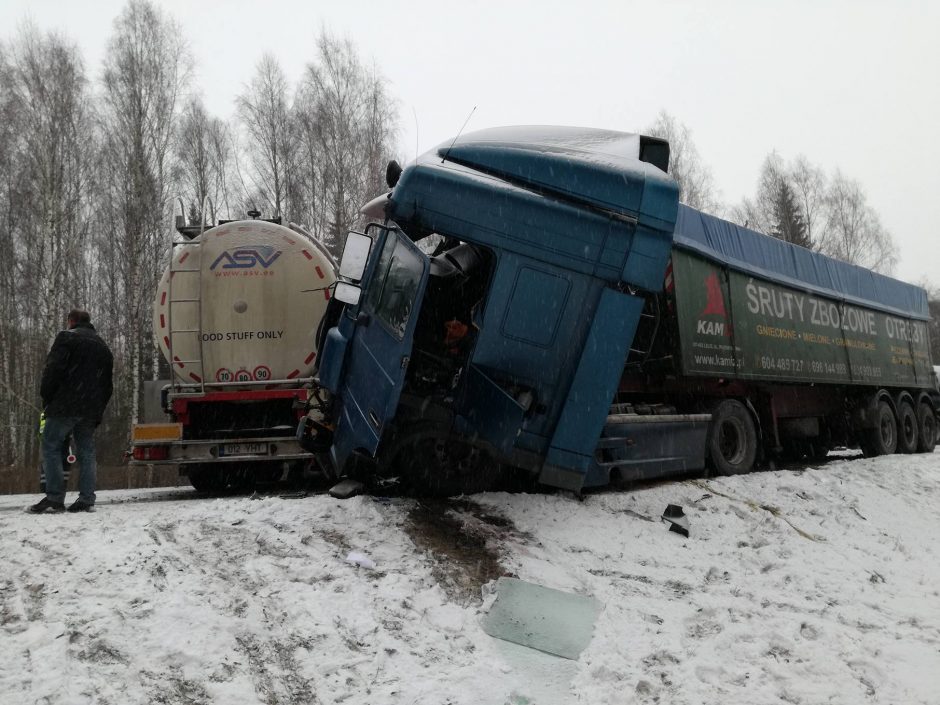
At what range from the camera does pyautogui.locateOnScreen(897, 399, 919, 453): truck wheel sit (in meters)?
13.3

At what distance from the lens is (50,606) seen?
3.52 m

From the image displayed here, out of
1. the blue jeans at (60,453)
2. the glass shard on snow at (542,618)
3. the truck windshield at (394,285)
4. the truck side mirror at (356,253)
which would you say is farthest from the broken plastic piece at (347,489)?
the blue jeans at (60,453)

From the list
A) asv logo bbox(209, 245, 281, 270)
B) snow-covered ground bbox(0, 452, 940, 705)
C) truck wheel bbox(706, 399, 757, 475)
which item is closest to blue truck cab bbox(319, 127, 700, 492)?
snow-covered ground bbox(0, 452, 940, 705)

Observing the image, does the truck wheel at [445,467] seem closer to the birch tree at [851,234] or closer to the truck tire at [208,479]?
the truck tire at [208,479]

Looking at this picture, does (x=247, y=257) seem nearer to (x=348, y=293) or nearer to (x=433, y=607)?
(x=348, y=293)

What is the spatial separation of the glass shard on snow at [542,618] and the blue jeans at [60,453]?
152 inches

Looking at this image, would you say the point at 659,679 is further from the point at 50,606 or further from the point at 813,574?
the point at 50,606

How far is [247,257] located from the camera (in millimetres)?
8266

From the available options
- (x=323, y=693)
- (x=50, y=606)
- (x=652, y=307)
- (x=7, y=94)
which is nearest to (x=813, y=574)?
(x=652, y=307)

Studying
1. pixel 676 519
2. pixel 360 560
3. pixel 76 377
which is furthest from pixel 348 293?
pixel 676 519

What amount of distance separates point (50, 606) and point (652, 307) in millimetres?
5829

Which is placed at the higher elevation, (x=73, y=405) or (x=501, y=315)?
(x=501, y=315)

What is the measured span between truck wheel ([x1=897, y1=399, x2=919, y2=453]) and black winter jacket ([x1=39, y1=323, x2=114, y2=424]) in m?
13.2

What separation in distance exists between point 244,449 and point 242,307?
1.66 m
